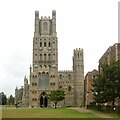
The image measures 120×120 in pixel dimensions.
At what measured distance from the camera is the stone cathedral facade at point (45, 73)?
532ft

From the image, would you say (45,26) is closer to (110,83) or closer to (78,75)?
(78,75)

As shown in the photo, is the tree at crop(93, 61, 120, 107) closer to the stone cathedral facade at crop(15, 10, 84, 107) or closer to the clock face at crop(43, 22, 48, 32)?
the stone cathedral facade at crop(15, 10, 84, 107)

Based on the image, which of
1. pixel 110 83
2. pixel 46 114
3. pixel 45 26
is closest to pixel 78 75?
pixel 45 26

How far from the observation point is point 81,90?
186750mm

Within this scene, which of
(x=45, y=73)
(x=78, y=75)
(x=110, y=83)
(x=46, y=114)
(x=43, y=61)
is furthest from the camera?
(x=78, y=75)

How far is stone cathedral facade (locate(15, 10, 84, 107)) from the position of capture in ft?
532

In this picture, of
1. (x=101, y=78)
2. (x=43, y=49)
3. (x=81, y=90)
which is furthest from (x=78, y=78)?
(x=101, y=78)

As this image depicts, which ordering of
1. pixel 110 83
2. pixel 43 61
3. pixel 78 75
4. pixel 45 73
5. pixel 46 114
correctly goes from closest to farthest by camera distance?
1. pixel 46 114
2. pixel 110 83
3. pixel 45 73
4. pixel 43 61
5. pixel 78 75

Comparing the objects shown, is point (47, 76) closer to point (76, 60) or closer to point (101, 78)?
point (76, 60)

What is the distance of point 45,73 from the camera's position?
538 ft

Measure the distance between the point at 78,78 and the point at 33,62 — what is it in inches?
1249

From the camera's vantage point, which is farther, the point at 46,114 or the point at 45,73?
the point at 45,73

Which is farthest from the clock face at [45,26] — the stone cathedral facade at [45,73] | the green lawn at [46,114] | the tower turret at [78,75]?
the green lawn at [46,114]

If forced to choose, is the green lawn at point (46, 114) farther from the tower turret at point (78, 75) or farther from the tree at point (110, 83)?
the tower turret at point (78, 75)
